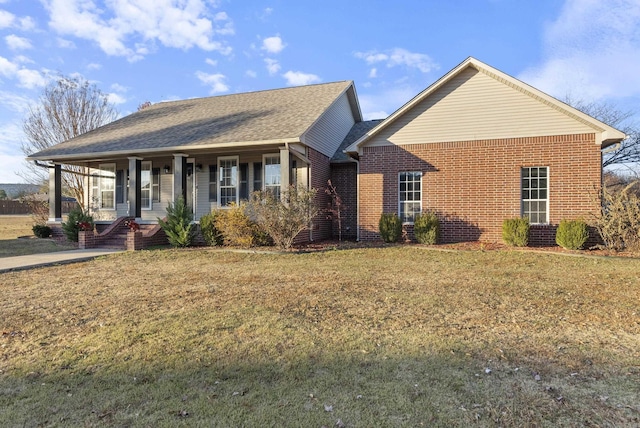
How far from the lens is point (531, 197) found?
1140 cm

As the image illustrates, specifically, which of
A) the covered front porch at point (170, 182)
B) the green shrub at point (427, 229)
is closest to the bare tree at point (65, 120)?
the covered front porch at point (170, 182)

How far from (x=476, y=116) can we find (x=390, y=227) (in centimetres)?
436

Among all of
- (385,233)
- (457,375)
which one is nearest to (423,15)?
(385,233)

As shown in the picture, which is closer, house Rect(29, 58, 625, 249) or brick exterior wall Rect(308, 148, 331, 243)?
house Rect(29, 58, 625, 249)

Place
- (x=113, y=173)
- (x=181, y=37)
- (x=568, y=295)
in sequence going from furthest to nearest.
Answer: (x=113, y=173)
(x=181, y=37)
(x=568, y=295)

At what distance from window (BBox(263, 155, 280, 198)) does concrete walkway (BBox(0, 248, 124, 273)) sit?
5.33 m

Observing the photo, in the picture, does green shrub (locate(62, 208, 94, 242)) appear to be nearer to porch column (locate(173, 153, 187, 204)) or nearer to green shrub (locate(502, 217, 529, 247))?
porch column (locate(173, 153, 187, 204))

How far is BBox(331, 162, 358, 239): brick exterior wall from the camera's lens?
47.2ft

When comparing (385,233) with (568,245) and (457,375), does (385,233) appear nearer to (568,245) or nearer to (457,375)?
(568,245)

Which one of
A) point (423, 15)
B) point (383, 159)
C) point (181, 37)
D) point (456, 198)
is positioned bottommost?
point (456, 198)

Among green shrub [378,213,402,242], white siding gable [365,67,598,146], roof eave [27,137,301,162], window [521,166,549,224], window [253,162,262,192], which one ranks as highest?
white siding gable [365,67,598,146]

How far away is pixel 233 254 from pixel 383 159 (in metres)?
5.85

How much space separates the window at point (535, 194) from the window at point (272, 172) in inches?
317

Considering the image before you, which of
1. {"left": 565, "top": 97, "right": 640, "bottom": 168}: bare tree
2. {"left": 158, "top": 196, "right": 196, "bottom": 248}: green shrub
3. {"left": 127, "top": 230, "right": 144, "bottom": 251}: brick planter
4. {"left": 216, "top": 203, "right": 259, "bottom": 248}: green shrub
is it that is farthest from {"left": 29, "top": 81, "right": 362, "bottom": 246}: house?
{"left": 565, "top": 97, "right": 640, "bottom": 168}: bare tree
